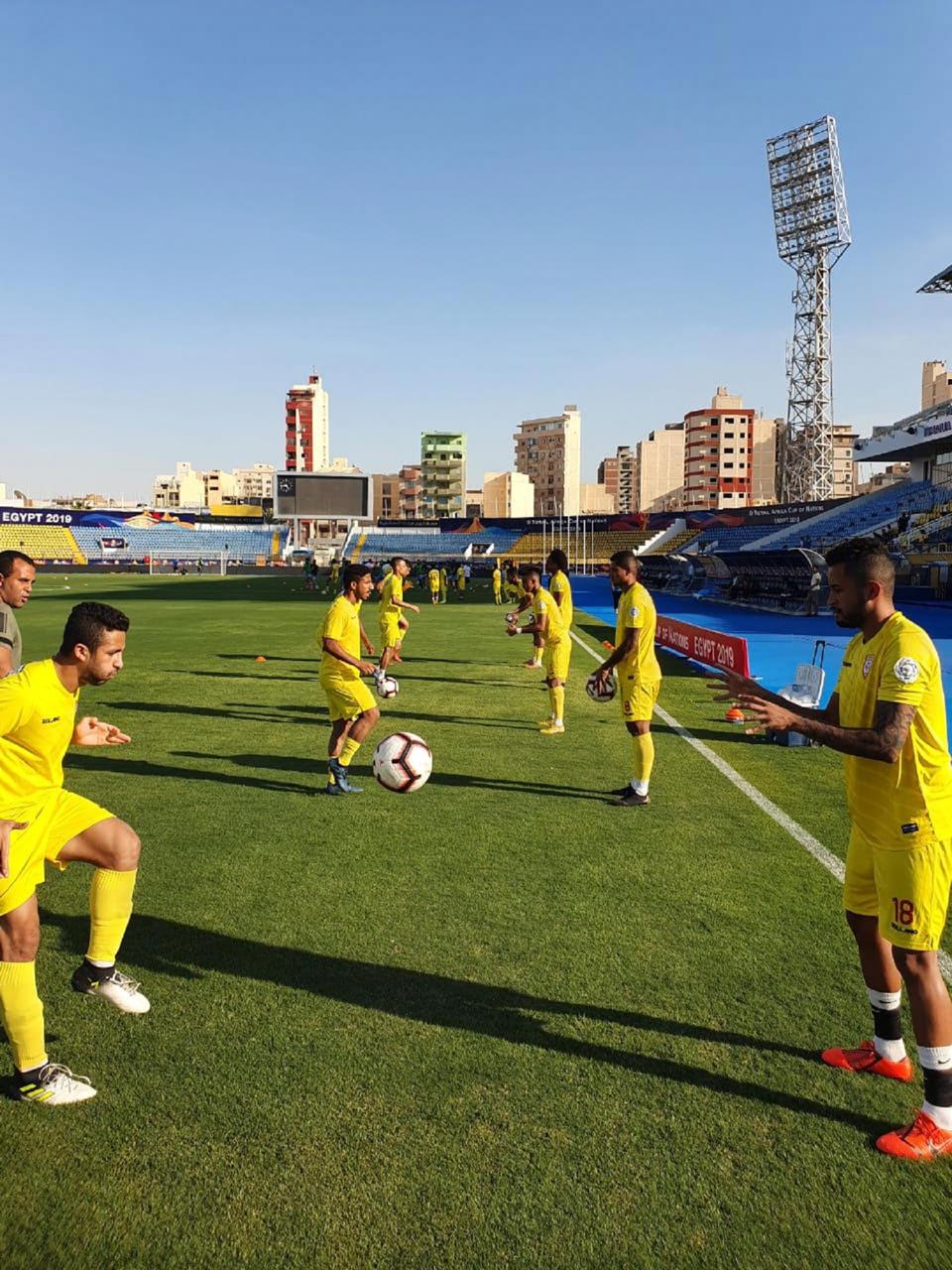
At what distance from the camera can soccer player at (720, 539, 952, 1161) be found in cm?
306

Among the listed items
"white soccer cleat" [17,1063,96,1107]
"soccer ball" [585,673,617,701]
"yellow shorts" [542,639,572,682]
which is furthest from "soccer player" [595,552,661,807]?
"white soccer cleat" [17,1063,96,1107]

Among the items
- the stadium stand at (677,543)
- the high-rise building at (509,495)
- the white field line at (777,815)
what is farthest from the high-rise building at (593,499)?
the white field line at (777,815)

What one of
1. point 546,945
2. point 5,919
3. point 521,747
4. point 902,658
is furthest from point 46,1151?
point 521,747

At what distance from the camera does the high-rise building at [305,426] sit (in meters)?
139

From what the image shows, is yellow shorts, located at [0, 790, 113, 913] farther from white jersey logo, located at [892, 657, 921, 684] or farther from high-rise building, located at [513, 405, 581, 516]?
high-rise building, located at [513, 405, 581, 516]

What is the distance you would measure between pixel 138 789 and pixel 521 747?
4.37 m

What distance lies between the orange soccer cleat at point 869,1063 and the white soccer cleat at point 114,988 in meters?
3.27

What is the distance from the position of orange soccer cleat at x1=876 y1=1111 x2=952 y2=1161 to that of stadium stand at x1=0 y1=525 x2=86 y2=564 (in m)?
89.2

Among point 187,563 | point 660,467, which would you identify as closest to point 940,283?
point 187,563

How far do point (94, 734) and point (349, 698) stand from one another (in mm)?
3741

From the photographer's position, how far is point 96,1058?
11.7 ft

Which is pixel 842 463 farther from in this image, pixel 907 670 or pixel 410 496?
pixel 907 670

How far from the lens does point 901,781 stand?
3178 millimetres

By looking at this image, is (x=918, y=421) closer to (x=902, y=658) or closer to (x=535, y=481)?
(x=902, y=658)
